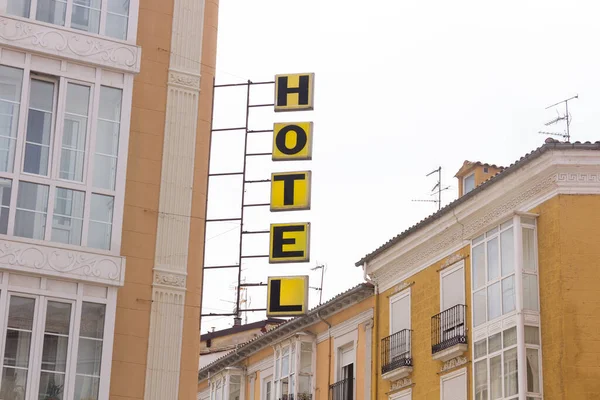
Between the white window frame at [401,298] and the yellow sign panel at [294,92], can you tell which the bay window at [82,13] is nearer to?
the yellow sign panel at [294,92]

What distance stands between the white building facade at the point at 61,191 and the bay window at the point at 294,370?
19792 millimetres

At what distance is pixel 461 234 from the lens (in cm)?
3347

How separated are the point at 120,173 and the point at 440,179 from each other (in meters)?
17.3

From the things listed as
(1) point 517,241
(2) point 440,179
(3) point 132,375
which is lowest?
(3) point 132,375

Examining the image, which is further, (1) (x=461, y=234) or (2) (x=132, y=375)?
(1) (x=461, y=234)

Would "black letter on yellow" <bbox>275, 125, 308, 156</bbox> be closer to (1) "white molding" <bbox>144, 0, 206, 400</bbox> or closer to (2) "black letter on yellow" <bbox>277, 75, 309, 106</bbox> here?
(2) "black letter on yellow" <bbox>277, 75, 309, 106</bbox>

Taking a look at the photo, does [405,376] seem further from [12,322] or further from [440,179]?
[12,322]


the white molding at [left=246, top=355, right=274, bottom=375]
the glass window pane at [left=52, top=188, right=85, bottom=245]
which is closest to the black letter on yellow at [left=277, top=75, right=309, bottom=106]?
the glass window pane at [left=52, top=188, right=85, bottom=245]

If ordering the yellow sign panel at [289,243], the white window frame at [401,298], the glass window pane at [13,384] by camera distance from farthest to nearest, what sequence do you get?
the white window frame at [401,298] < the yellow sign panel at [289,243] < the glass window pane at [13,384]

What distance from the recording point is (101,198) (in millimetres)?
21656

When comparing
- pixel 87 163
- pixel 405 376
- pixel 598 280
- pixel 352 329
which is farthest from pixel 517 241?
pixel 87 163

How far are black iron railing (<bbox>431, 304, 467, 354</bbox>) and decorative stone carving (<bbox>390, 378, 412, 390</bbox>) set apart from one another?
1751mm

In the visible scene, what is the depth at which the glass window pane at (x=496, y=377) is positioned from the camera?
Result: 1188 inches

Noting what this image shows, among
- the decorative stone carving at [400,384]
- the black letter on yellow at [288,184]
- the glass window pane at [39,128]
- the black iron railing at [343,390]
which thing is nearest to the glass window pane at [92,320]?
the glass window pane at [39,128]
